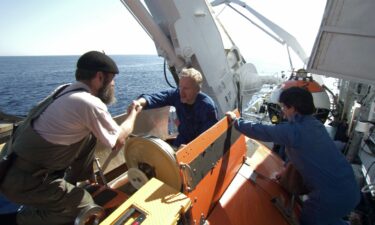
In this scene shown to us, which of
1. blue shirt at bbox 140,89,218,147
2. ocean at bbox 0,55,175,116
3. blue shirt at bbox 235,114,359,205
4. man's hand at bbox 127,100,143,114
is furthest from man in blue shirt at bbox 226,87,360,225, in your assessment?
ocean at bbox 0,55,175,116

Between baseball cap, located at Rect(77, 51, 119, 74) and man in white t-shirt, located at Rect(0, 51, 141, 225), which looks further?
baseball cap, located at Rect(77, 51, 119, 74)

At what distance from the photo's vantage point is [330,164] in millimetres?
2158

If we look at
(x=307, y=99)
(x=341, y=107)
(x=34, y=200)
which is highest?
(x=307, y=99)

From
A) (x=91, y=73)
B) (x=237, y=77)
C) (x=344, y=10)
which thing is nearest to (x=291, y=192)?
(x=344, y=10)

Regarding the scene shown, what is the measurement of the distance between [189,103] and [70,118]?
144 centimetres

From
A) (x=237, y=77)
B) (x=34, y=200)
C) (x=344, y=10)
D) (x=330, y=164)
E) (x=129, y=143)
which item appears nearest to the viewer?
(x=34, y=200)

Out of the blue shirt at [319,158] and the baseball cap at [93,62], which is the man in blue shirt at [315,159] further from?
the baseball cap at [93,62]

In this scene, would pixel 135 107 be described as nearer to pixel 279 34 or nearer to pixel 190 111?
pixel 190 111

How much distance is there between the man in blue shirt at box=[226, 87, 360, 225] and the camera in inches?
85.0

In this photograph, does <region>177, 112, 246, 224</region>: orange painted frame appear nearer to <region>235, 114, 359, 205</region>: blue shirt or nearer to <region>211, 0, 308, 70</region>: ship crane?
<region>235, 114, 359, 205</region>: blue shirt

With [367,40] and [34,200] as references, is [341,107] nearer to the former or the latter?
[367,40]

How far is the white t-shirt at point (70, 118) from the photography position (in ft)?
5.48

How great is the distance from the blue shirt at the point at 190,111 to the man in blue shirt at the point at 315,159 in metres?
0.69

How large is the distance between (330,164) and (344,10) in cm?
126
